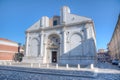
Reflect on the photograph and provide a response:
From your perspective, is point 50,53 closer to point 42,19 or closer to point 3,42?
point 42,19

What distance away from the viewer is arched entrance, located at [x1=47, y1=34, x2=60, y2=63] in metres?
23.2

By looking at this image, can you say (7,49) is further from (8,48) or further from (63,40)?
(63,40)

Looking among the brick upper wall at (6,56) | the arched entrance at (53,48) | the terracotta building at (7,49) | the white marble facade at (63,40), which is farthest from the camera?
the terracotta building at (7,49)

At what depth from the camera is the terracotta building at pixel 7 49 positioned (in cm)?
2673

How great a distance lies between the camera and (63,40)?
2123 centimetres

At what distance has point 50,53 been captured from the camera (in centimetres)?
2372

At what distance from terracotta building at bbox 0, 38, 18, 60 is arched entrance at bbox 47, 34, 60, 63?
1282 cm

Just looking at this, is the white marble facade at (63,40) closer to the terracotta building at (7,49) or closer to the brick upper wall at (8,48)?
the terracotta building at (7,49)

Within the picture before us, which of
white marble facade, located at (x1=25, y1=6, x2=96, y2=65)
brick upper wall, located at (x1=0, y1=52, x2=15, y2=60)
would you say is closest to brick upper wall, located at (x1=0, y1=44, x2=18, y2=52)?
brick upper wall, located at (x1=0, y1=52, x2=15, y2=60)

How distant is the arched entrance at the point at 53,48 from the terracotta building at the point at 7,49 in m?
12.8

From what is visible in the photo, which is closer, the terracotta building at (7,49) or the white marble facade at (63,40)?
the white marble facade at (63,40)

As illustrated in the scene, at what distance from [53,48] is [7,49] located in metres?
14.4

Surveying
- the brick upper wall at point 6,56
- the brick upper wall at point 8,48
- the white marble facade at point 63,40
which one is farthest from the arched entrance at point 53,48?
the brick upper wall at point 8,48

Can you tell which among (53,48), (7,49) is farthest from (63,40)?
(7,49)
